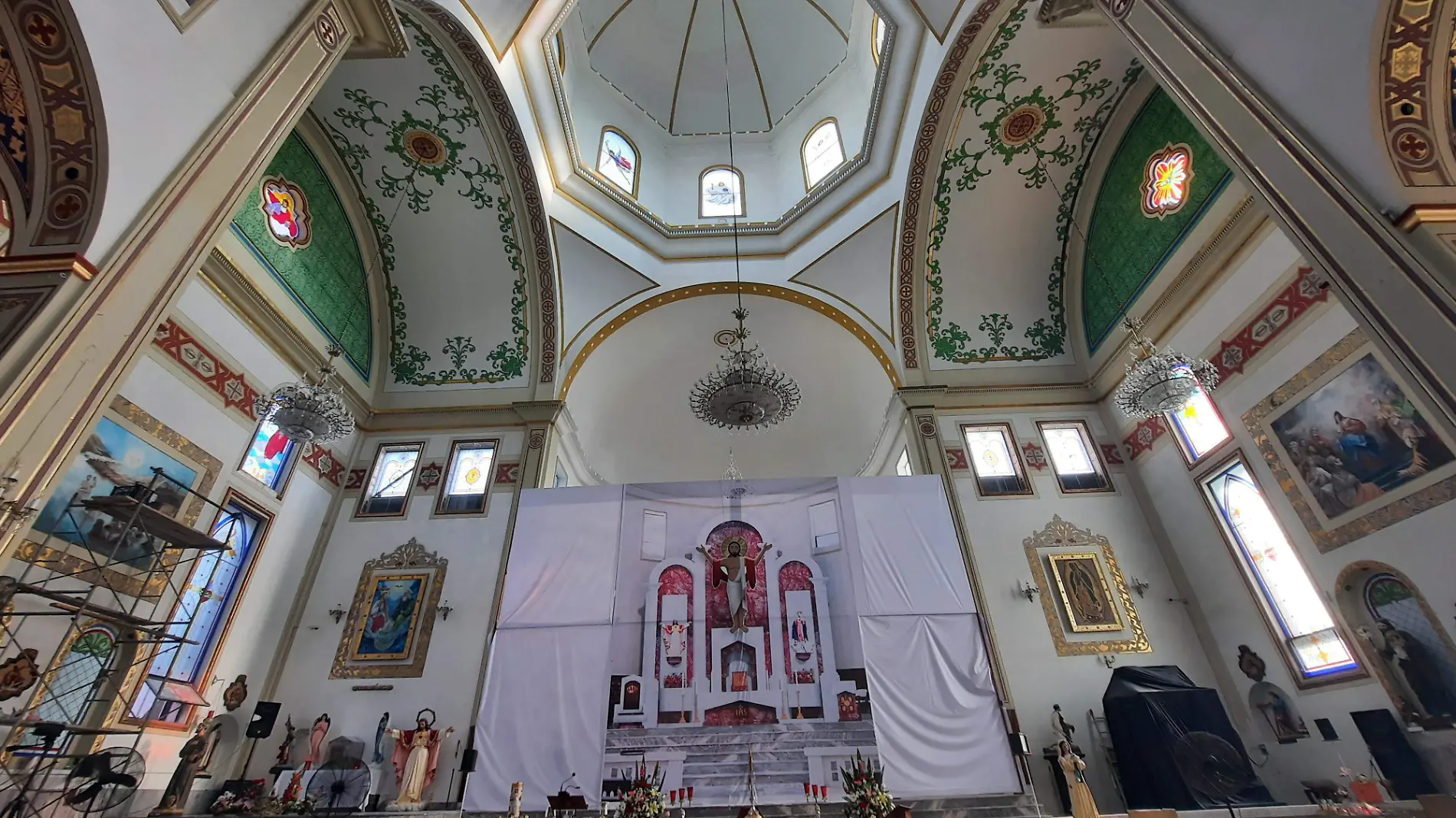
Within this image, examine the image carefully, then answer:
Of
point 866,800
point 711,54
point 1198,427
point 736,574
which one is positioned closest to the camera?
point 866,800

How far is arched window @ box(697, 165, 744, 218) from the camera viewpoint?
Answer: 12422 mm

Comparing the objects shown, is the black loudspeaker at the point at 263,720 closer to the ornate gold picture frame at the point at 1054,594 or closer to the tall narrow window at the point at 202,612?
the tall narrow window at the point at 202,612

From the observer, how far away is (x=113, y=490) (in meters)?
6.15

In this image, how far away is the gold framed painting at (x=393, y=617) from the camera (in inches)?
332

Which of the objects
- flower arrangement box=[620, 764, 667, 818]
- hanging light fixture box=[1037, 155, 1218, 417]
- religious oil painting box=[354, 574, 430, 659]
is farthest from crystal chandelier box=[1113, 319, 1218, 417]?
religious oil painting box=[354, 574, 430, 659]

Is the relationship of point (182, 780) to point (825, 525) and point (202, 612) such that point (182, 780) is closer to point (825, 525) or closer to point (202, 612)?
point (202, 612)

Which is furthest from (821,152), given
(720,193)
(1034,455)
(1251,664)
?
(1251,664)

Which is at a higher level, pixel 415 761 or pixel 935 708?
pixel 935 708

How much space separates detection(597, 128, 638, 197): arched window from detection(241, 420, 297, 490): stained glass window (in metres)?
6.65

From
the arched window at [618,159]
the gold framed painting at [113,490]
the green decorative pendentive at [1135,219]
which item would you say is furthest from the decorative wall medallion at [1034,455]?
the gold framed painting at [113,490]

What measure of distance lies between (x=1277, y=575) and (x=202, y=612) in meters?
12.6

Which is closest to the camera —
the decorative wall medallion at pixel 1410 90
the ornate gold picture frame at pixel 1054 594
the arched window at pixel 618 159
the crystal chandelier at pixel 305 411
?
the decorative wall medallion at pixel 1410 90

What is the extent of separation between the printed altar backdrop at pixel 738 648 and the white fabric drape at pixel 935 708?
0.06ft

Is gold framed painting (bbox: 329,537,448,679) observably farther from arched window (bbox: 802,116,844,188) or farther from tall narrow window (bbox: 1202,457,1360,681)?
tall narrow window (bbox: 1202,457,1360,681)
